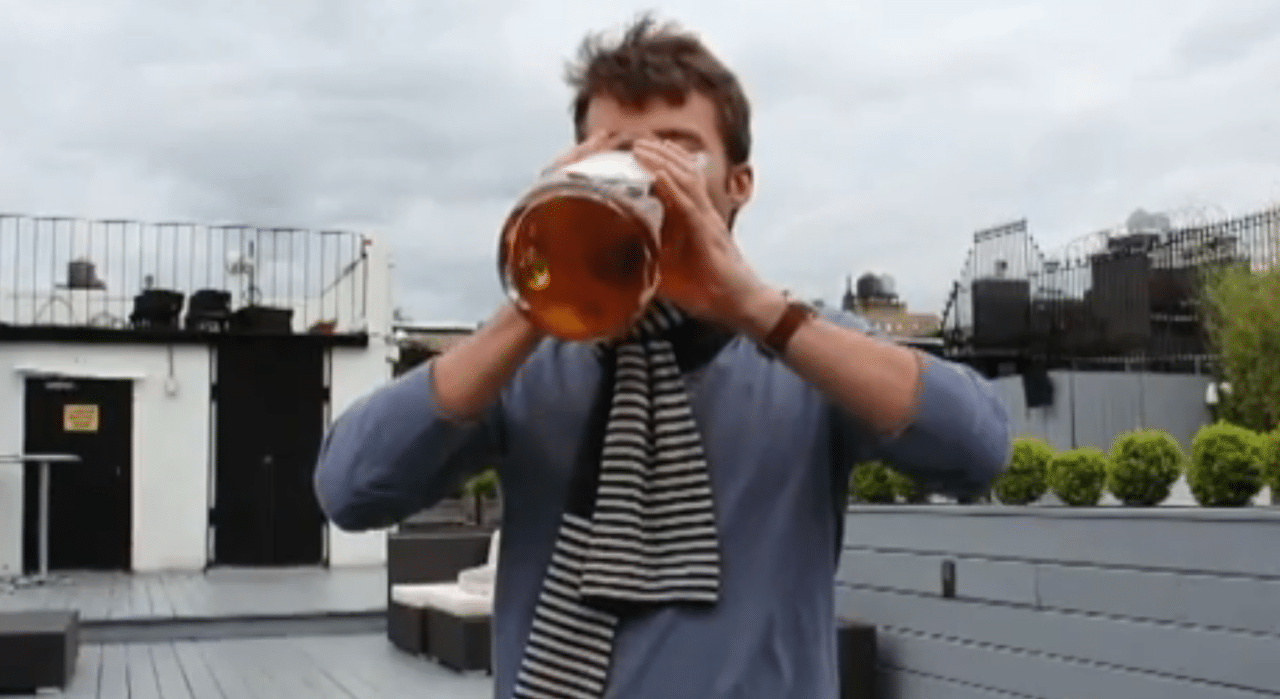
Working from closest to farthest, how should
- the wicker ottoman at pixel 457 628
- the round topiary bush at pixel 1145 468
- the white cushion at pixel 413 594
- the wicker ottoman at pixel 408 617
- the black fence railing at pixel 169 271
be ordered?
the round topiary bush at pixel 1145 468 < the wicker ottoman at pixel 457 628 < the white cushion at pixel 413 594 < the wicker ottoman at pixel 408 617 < the black fence railing at pixel 169 271

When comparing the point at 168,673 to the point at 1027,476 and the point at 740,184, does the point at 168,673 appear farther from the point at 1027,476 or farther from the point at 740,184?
the point at 740,184

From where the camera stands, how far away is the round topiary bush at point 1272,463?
438cm

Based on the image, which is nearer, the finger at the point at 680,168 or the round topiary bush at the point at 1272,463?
the finger at the point at 680,168

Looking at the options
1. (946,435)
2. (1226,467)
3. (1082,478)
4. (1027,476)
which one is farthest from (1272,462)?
(946,435)

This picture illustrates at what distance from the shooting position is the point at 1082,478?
5184 mm

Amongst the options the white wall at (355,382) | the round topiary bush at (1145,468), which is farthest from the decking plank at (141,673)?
the white wall at (355,382)

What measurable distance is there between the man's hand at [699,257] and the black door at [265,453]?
12778 mm

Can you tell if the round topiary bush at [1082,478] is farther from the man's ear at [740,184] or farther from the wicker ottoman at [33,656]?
the man's ear at [740,184]

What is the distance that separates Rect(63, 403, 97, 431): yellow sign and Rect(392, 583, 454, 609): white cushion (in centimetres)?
575

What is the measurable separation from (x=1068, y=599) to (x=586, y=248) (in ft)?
14.4

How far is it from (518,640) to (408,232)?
15.1m

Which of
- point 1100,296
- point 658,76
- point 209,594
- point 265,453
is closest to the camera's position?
point 658,76

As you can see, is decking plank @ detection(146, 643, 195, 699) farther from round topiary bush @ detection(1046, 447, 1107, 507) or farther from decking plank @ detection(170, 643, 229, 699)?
round topiary bush @ detection(1046, 447, 1107, 507)

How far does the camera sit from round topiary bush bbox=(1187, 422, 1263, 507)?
447 centimetres
